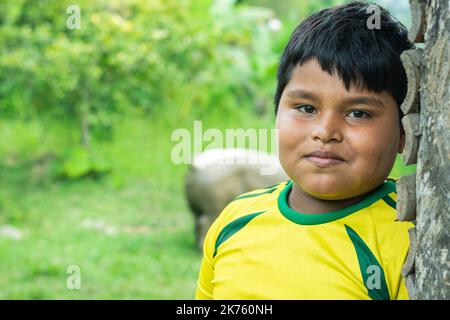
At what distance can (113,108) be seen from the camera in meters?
8.76

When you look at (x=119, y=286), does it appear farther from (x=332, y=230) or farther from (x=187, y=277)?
(x=332, y=230)

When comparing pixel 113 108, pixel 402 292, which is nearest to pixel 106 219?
pixel 113 108

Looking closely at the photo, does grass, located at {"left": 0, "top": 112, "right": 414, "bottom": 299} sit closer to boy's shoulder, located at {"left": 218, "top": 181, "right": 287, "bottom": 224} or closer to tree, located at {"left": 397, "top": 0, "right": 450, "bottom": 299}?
boy's shoulder, located at {"left": 218, "top": 181, "right": 287, "bottom": 224}

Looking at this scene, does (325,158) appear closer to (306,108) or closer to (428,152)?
(306,108)

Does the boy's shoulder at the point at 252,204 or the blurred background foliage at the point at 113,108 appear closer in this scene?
the boy's shoulder at the point at 252,204

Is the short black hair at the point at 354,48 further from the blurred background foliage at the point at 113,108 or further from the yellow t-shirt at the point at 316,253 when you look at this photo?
the blurred background foliage at the point at 113,108

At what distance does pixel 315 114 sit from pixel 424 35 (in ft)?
1.15

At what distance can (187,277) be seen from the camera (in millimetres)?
6047

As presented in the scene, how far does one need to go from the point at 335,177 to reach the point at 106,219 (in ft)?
19.1

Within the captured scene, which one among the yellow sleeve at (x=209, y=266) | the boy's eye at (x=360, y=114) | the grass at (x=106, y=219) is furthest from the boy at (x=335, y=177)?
the grass at (x=106, y=219)

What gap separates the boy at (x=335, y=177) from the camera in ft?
5.68

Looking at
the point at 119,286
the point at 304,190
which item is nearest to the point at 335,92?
the point at 304,190

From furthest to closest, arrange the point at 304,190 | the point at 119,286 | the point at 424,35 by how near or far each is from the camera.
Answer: the point at 119,286, the point at 304,190, the point at 424,35

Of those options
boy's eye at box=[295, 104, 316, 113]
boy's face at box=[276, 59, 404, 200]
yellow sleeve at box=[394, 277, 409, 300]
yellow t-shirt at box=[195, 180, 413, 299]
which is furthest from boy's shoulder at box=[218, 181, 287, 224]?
yellow sleeve at box=[394, 277, 409, 300]
